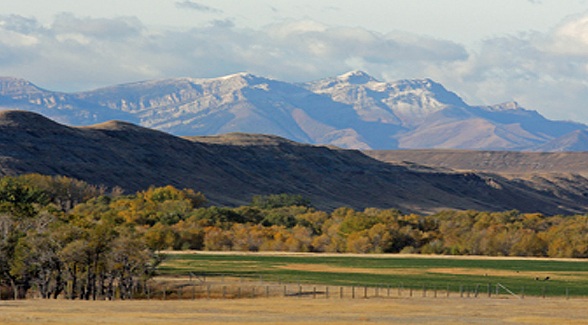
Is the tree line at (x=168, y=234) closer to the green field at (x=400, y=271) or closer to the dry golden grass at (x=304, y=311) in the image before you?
the dry golden grass at (x=304, y=311)

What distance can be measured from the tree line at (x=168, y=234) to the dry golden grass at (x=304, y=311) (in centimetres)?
626

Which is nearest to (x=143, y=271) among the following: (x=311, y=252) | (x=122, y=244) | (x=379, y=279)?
(x=122, y=244)

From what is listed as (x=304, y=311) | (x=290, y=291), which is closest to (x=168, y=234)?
(x=290, y=291)

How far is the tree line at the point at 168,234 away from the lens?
234 ft

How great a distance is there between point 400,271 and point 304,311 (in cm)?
3719

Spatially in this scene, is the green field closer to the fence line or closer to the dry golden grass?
the fence line

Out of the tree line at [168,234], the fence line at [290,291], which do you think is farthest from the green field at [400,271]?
the tree line at [168,234]

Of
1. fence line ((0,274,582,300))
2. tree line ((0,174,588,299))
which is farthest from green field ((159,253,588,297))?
tree line ((0,174,588,299))

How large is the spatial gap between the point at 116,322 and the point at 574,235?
3382 inches

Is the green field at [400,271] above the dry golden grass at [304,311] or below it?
above

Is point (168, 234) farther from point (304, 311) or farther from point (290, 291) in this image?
point (304, 311)

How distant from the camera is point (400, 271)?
95062 mm

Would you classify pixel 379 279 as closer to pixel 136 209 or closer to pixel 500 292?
pixel 500 292

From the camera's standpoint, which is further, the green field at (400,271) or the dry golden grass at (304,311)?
the green field at (400,271)
